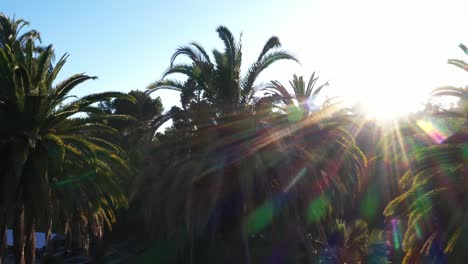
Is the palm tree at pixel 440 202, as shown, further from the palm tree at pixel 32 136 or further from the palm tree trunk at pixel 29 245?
the palm tree trunk at pixel 29 245

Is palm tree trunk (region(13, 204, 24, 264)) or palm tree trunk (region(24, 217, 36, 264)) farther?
palm tree trunk (region(24, 217, 36, 264))

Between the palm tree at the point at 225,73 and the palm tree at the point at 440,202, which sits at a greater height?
the palm tree at the point at 225,73

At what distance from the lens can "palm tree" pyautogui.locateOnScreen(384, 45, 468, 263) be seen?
11.1 meters

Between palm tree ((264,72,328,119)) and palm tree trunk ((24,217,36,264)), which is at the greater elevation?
palm tree ((264,72,328,119))

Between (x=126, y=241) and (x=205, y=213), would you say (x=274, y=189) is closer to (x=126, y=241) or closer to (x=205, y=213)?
(x=205, y=213)

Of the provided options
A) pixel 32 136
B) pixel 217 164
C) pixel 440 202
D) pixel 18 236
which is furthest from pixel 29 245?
pixel 440 202

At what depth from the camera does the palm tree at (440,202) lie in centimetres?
1111

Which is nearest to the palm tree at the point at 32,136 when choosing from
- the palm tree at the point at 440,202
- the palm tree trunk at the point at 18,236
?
the palm tree trunk at the point at 18,236

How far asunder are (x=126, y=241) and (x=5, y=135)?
23.2 m

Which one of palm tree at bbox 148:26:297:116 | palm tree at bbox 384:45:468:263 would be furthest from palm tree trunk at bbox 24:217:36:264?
palm tree at bbox 384:45:468:263

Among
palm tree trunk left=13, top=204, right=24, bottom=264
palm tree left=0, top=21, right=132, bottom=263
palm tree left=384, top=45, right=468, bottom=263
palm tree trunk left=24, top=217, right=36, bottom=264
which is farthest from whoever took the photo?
palm tree trunk left=24, top=217, right=36, bottom=264

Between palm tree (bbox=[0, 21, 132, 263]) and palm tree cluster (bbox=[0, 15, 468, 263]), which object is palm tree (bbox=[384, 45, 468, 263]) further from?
palm tree (bbox=[0, 21, 132, 263])

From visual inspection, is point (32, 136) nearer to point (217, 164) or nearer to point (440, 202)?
point (217, 164)

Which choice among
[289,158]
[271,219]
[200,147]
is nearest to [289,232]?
[271,219]
